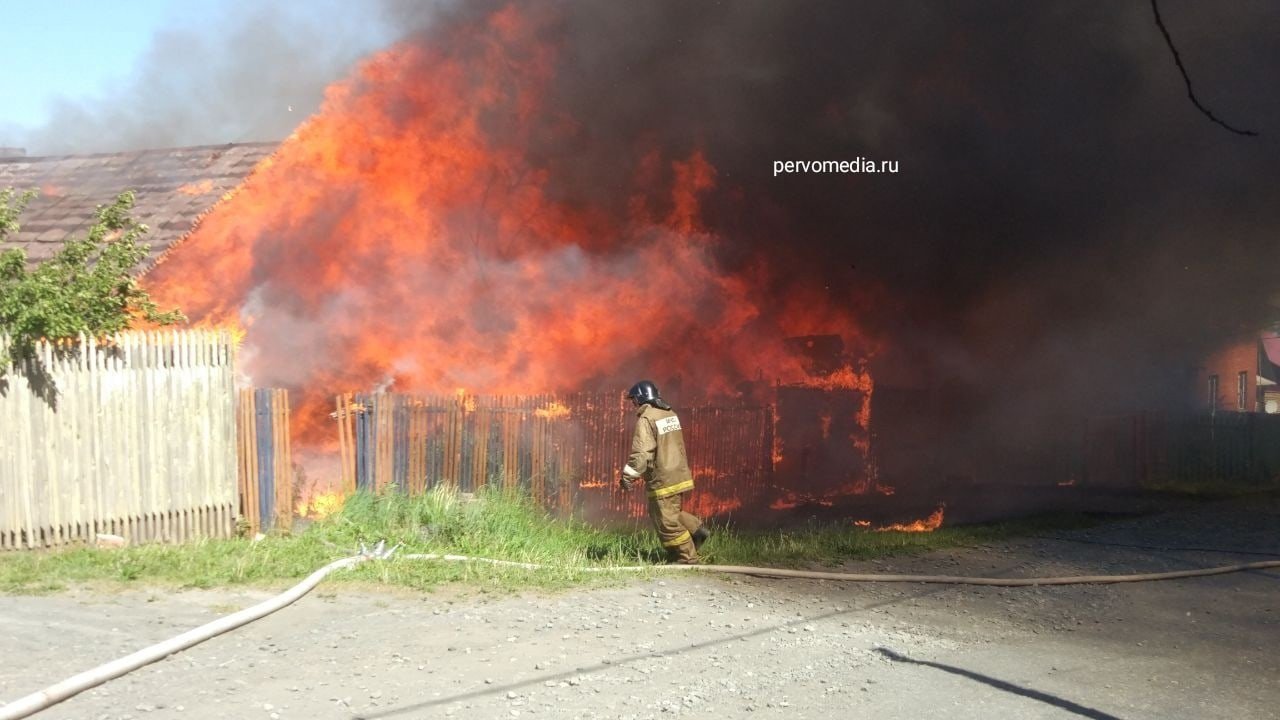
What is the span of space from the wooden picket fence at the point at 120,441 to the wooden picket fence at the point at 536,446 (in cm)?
136

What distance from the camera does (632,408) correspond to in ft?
42.1

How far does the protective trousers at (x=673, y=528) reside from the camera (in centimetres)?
834

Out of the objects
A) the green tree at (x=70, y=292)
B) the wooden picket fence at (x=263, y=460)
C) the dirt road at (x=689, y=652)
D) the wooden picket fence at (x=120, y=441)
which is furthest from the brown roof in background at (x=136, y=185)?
the dirt road at (x=689, y=652)

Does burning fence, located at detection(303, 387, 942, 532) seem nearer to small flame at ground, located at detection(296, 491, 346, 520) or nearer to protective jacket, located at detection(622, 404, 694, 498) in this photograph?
small flame at ground, located at detection(296, 491, 346, 520)

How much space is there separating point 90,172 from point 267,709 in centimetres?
1573

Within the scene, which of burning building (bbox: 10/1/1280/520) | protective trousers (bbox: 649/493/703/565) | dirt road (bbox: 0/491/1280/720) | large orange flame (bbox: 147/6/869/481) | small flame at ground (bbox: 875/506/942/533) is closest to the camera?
dirt road (bbox: 0/491/1280/720)

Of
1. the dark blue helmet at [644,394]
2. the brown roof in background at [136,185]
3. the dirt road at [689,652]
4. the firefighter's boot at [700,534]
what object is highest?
the brown roof in background at [136,185]

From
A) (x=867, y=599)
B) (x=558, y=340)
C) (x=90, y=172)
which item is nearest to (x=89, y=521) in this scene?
(x=867, y=599)

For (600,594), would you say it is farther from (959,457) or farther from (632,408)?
(959,457)

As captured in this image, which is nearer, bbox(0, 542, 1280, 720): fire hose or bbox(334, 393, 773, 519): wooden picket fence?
bbox(0, 542, 1280, 720): fire hose

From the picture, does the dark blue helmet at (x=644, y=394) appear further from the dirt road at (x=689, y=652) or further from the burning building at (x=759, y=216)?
the burning building at (x=759, y=216)

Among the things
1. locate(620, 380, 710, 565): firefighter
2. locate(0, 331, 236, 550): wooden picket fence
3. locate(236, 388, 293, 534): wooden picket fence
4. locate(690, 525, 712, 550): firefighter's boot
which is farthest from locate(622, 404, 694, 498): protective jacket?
locate(0, 331, 236, 550): wooden picket fence

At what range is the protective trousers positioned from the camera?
8336mm

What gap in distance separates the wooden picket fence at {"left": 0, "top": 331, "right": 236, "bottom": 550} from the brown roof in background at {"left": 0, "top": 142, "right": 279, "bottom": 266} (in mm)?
Result: 6178
